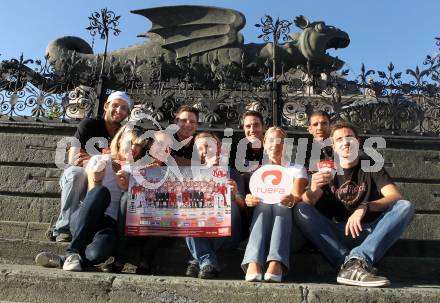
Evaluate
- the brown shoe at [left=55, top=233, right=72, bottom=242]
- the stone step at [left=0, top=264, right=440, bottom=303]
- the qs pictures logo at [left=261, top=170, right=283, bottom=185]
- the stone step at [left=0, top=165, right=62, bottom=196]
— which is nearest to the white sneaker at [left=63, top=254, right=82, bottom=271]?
the stone step at [left=0, top=264, right=440, bottom=303]

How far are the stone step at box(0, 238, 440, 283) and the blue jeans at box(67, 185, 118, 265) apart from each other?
Answer: 40 cm

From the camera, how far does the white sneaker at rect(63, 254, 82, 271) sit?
372 cm

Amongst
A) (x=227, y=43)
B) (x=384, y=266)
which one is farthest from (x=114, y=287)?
(x=227, y=43)

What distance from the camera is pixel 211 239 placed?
161 inches

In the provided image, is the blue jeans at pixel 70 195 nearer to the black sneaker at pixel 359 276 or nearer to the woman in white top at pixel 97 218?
the woman in white top at pixel 97 218

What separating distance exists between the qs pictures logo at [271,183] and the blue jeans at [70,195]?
1.82 meters

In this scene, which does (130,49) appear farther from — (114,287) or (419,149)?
(114,287)

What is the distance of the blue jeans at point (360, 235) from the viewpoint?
369 centimetres

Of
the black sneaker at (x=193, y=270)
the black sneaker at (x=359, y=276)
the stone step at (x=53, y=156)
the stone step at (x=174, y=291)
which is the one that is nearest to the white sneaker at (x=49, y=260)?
the stone step at (x=174, y=291)

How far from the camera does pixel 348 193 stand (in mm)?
4285

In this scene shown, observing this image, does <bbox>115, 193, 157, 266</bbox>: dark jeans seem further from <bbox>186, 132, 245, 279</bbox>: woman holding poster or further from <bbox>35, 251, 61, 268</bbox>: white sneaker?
<bbox>35, 251, 61, 268</bbox>: white sneaker

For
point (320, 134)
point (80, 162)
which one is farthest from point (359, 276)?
point (80, 162)

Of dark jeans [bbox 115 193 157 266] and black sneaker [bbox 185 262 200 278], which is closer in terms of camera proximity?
black sneaker [bbox 185 262 200 278]

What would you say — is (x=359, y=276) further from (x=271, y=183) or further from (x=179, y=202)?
(x=179, y=202)
